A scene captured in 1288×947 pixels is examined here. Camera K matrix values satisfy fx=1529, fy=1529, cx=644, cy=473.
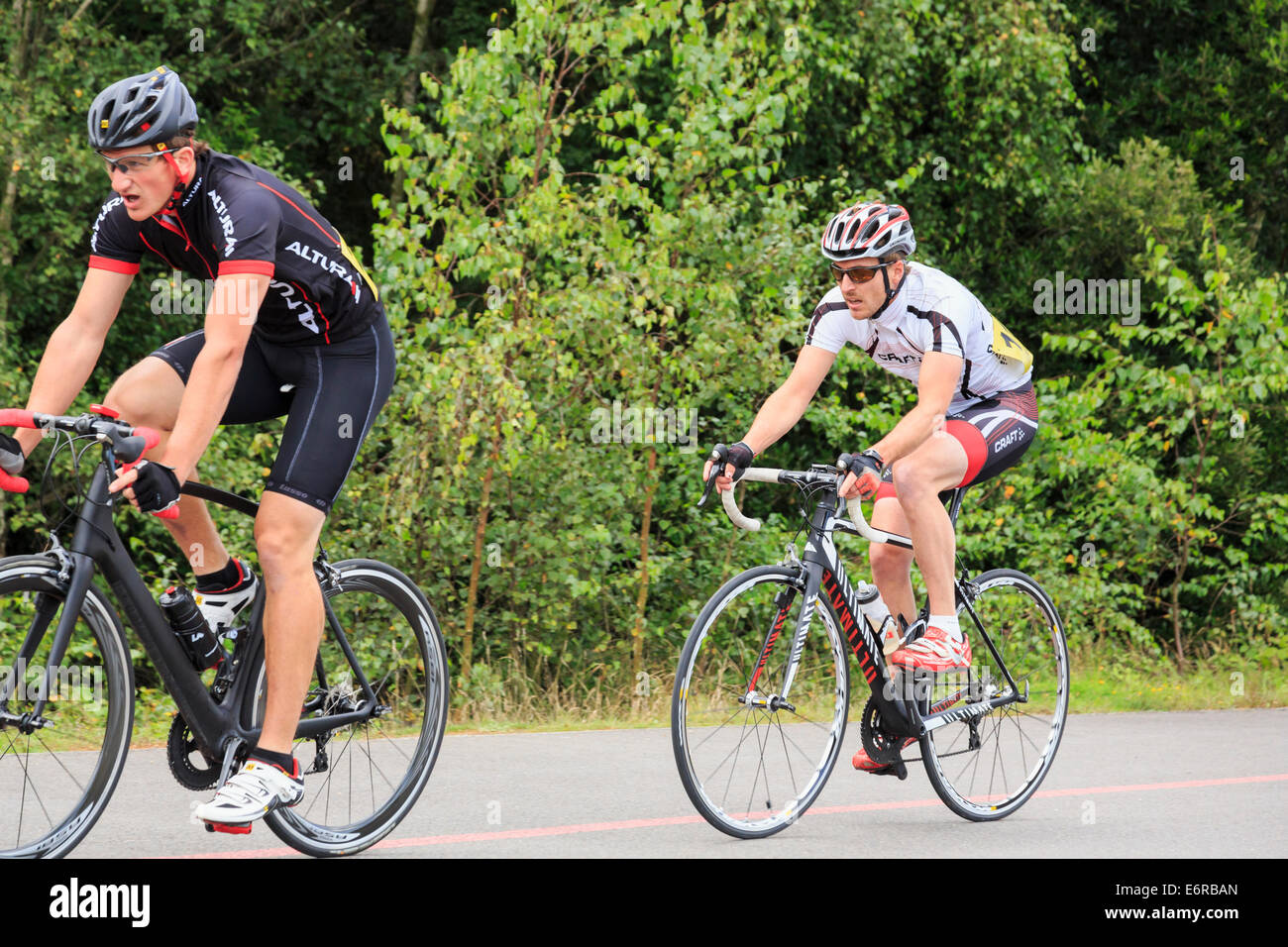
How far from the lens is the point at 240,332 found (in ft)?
13.3

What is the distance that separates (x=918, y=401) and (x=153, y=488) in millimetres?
2626

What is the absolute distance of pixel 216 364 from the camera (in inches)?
158

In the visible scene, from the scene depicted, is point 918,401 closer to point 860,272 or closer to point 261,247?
point 860,272

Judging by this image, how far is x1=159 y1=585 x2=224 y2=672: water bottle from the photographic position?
4.23 metres

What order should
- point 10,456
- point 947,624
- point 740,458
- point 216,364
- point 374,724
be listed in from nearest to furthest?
point 10,456, point 216,364, point 374,724, point 740,458, point 947,624

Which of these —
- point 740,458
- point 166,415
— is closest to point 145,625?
point 166,415

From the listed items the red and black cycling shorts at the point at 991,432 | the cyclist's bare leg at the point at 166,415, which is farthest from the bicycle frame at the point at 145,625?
the red and black cycling shorts at the point at 991,432

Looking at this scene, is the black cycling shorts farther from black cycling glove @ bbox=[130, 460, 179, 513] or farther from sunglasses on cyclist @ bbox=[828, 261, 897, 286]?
sunglasses on cyclist @ bbox=[828, 261, 897, 286]

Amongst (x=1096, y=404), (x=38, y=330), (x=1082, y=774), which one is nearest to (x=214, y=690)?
(x=1082, y=774)

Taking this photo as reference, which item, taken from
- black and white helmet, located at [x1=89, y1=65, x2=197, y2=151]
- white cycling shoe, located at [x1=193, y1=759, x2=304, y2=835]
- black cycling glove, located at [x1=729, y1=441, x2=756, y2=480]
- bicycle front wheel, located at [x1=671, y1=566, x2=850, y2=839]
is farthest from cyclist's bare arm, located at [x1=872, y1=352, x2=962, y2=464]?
black and white helmet, located at [x1=89, y1=65, x2=197, y2=151]

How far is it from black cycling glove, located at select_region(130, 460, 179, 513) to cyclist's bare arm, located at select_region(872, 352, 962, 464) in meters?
2.39

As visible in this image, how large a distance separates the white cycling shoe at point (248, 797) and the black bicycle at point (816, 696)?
127cm

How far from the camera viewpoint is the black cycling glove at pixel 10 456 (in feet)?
12.8

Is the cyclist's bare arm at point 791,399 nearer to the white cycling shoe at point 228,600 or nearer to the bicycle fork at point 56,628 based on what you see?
the white cycling shoe at point 228,600
